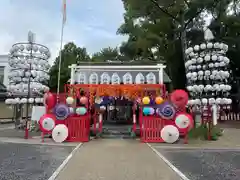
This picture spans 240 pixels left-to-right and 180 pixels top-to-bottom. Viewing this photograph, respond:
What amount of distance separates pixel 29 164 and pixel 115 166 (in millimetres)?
2352

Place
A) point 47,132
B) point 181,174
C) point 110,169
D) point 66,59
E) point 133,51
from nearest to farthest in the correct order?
point 181,174
point 110,169
point 47,132
point 133,51
point 66,59

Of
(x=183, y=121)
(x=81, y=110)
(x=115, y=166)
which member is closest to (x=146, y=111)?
Result: (x=183, y=121)

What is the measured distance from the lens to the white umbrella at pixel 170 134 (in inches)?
554

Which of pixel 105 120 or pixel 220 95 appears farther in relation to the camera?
pixel 105 120

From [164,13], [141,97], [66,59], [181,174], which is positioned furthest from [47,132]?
[66,59]

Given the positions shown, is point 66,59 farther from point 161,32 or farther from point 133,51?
point 161,32

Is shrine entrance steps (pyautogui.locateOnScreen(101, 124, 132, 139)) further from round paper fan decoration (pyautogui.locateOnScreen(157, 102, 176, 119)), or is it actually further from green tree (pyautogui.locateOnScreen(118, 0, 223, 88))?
green tree (pyautogui.locateOnScreen(118, 0, 223, 88))

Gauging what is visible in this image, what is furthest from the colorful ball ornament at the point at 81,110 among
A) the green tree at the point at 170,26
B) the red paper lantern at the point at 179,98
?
the green tree at the point at 170,26

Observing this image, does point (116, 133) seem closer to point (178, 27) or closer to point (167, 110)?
point (167, 110)

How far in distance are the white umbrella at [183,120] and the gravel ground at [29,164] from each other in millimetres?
5633

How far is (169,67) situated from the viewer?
3144 cm

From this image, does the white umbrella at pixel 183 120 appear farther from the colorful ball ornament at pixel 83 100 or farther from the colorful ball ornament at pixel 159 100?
the colorful ball ornament at pixel 83 100

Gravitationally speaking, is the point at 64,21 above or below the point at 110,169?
above

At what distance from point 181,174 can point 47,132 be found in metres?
8.99
